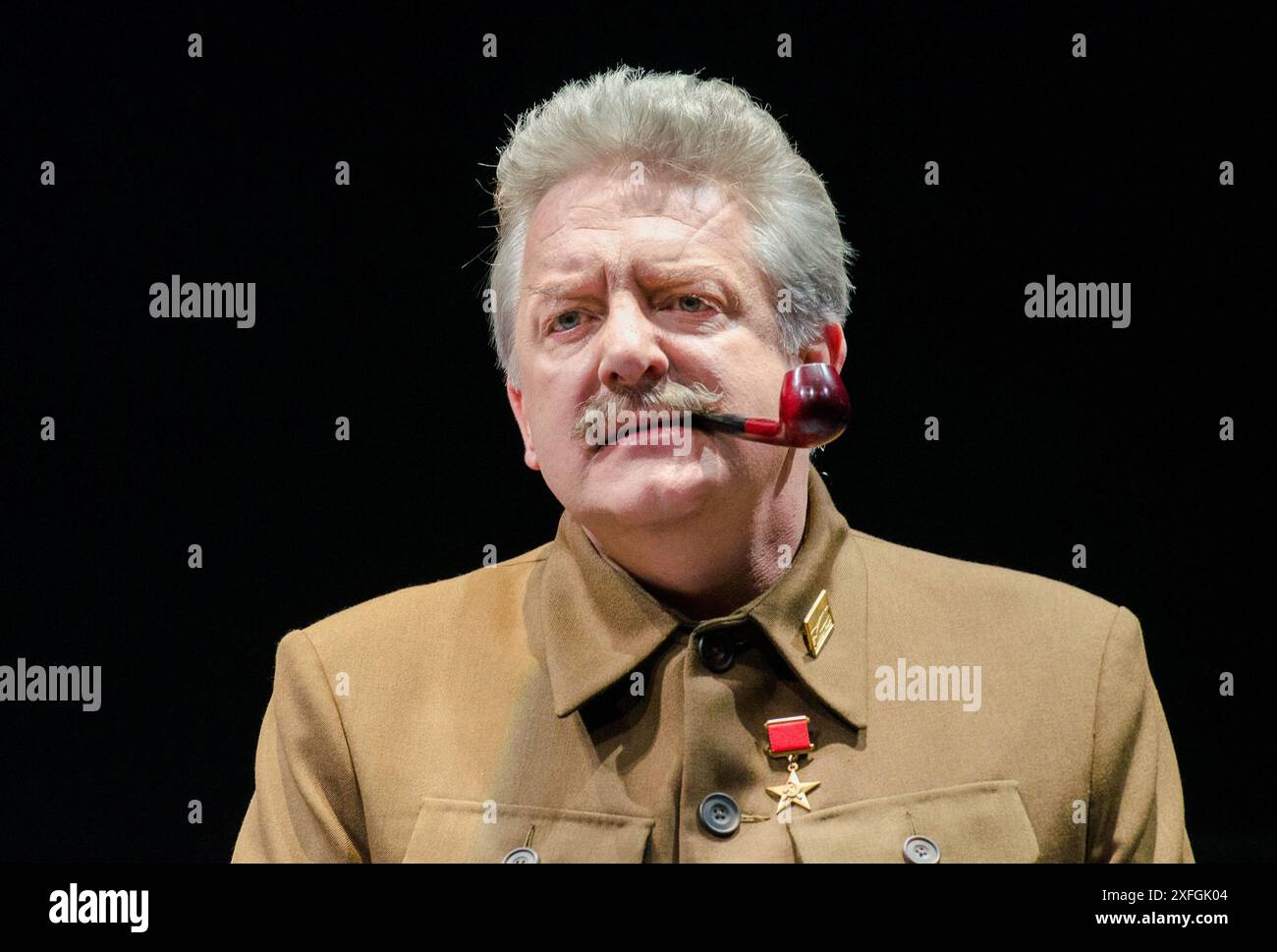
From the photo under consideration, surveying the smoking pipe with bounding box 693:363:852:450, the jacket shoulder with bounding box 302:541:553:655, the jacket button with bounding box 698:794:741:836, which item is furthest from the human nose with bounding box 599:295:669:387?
the jacket button with bounding box 698:794:741:836

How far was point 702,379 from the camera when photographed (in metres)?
1.89

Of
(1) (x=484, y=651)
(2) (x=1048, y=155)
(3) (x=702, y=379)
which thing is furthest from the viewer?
(2) (x=1048, y=155)

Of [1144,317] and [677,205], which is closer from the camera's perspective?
[677,205]

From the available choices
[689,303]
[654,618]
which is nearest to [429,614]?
[654,618]

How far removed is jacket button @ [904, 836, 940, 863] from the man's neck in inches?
15.1

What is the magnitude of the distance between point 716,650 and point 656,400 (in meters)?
0.33

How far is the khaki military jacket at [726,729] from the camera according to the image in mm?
1863

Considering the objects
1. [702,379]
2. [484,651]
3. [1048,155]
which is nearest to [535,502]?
[484,651]

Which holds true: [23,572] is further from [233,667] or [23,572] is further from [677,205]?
[677,205]

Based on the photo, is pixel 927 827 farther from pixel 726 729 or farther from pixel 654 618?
pixel 654 618

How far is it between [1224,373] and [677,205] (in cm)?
91

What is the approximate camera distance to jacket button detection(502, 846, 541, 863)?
1.85m

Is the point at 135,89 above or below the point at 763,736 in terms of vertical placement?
above

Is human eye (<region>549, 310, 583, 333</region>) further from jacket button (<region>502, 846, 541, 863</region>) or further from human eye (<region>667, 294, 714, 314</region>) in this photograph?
jacket button (<region>502, 846, 541, 863</region>)
